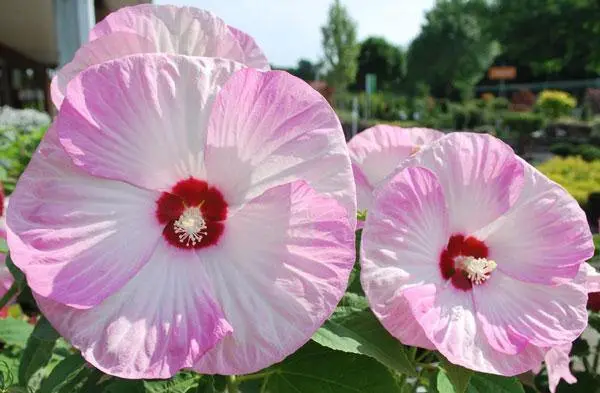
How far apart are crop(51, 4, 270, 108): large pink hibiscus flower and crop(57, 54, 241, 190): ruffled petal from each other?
9 cm

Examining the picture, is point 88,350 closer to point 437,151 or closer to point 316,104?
point 316,104

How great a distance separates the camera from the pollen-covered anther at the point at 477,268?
78cm

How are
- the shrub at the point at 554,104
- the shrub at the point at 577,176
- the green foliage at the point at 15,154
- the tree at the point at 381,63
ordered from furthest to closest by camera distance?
the tree at the point at 381,63, the shrub at the point at 554,104, the shrub at the point at 577,176, the green foliage at the point at 15,154

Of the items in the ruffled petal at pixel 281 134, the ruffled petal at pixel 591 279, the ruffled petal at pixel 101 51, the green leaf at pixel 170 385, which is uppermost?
the ruffled petal at pixel 101 51

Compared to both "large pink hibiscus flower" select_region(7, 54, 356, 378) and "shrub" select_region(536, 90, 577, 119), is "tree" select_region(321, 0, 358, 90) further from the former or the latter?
"large pink hibiscus flower" select_region(7, 54, 356, 378)

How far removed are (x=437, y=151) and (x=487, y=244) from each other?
0.53ft

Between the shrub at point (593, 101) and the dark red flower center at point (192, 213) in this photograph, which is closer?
the dark red flower center at point (192, 213)

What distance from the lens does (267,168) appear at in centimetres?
67

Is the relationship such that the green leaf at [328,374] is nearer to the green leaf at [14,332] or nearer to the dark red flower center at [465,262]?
the dark red flower center at [465,262]

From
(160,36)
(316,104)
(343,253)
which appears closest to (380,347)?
(343,253)

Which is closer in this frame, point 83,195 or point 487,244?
point 83,195

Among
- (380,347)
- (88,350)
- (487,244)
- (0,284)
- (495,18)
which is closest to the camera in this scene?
(88,350)

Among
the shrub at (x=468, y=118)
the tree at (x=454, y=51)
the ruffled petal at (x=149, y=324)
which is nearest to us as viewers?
the ruffled petal at (x=149, y=324)

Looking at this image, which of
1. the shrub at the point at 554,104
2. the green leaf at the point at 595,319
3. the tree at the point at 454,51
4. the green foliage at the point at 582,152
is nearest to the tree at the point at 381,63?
the tree at the point at 454,51
